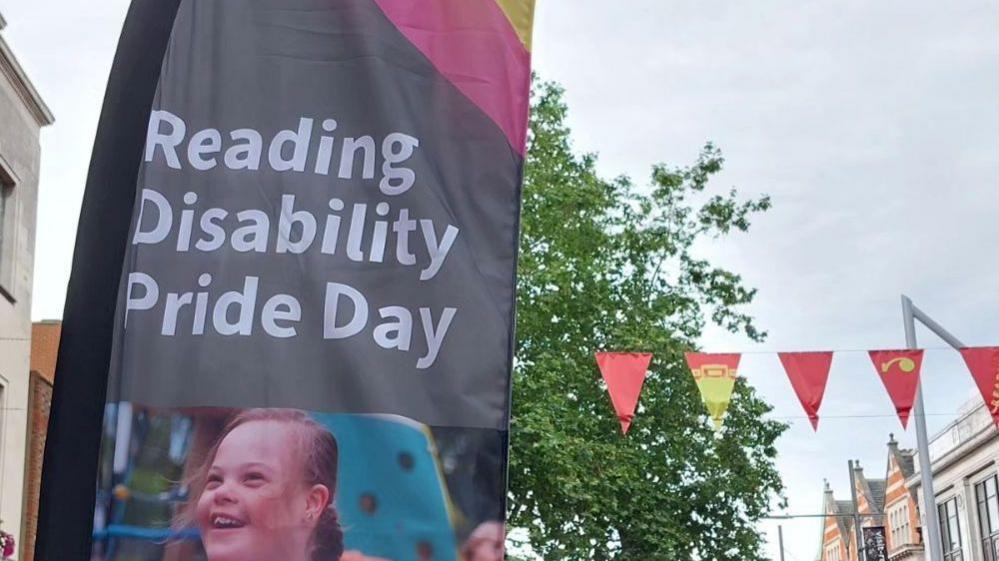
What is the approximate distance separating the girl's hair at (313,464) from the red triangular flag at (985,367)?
706 inches

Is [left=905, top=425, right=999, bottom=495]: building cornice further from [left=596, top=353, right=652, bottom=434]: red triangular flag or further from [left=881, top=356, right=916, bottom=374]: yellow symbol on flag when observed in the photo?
[left=881, top=356, right=916, bottom=374]: yellow symbol on flag

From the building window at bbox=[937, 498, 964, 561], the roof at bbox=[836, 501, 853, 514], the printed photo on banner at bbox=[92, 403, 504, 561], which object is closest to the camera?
the printed photo on banner at bbox=[92, 403, 504, 561]

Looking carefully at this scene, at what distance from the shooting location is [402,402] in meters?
2.27

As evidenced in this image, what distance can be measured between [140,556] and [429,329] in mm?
563

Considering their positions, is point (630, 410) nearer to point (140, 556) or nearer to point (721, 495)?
point (721, 495)

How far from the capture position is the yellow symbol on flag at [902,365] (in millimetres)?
19297

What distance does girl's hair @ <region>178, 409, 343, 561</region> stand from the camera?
2.18 meters

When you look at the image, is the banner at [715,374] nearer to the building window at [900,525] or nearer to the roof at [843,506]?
the building window at [900,525]

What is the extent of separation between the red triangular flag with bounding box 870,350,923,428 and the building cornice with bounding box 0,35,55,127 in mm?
11409

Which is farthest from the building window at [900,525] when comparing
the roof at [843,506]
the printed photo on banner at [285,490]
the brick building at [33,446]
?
the printed photo on banner at [285,490]

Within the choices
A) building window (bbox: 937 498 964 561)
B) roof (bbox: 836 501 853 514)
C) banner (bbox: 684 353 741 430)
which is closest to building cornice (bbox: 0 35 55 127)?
banner (bbox: 684 353 741 430)

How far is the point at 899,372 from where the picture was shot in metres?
19.3

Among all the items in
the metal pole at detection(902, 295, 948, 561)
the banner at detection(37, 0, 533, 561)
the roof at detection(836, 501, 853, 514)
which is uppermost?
the roof at detection(836, 501, 853, 514)

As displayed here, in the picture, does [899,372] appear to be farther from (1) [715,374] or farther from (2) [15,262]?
(2) [15,262]
